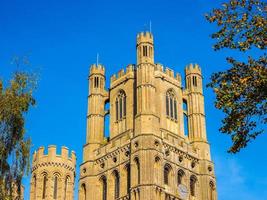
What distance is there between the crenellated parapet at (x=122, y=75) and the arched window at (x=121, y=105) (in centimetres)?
156

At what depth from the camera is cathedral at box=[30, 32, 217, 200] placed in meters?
58.4

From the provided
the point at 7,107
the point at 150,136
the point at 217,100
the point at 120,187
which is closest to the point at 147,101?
the point at 150,136

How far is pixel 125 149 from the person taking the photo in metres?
60.8

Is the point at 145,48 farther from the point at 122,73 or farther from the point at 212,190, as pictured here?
the point at 212,190

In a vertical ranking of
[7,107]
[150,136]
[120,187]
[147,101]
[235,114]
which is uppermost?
[147,101]

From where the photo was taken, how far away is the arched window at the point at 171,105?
65125 mm

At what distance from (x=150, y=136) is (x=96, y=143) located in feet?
26.8

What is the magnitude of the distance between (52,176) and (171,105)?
1374cm

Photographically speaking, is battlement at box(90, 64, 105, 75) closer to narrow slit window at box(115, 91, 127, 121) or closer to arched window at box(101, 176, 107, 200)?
narrow slit window at box(115, 91, 127, 121)

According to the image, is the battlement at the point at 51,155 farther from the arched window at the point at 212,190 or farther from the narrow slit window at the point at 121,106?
the arched window at the point at 212,190

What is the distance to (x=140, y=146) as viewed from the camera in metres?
58.2

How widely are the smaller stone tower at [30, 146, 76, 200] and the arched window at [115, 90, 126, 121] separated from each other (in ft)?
20.4

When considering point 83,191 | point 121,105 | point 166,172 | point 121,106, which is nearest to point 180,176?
point 166,172

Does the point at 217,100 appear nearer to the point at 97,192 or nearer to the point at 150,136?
the point at 150,136
